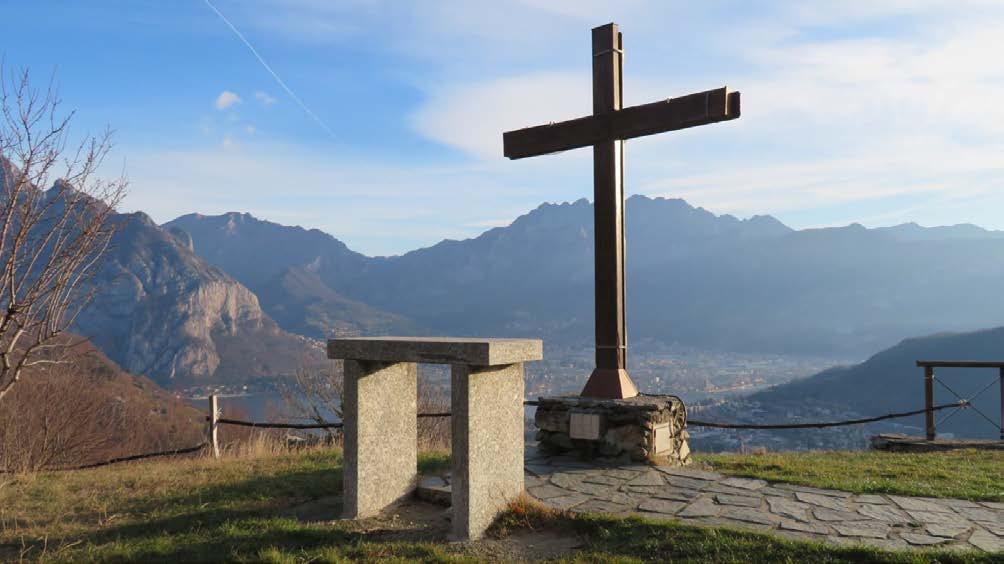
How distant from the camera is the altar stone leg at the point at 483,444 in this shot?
4.74 m

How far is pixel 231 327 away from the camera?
120 metres

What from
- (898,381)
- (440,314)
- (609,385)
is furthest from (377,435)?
(440,314)

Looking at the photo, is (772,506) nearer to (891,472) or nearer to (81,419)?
(891,472)

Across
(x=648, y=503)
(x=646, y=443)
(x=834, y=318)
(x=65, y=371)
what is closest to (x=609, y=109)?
(x=646, y=443)

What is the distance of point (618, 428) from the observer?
21.6 feet

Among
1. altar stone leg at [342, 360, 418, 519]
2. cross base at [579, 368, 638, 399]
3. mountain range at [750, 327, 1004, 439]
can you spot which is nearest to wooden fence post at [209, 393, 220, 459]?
altar stone leg at [342, 360, 418, 519]

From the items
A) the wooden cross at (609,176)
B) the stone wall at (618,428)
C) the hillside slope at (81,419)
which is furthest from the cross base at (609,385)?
the hillside slope at (81,419)

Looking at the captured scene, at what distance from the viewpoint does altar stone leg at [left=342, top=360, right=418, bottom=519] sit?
17.3 feet

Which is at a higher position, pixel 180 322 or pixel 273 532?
A: pixel 273 532

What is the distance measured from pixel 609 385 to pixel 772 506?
2216 mm

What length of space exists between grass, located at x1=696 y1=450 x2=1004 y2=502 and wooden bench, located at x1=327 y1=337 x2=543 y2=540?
8.18ft

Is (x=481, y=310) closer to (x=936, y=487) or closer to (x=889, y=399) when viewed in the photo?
(x=889, y=399)

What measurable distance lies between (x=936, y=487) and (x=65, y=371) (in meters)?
30.6

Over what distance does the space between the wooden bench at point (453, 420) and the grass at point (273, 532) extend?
26 centimetres
